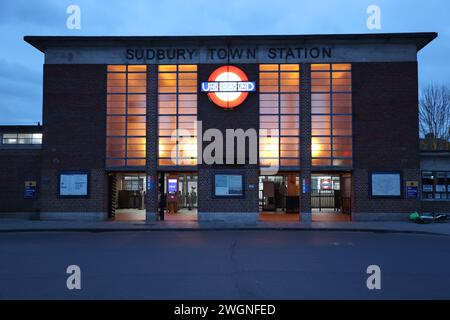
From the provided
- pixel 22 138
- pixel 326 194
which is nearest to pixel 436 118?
pixel 326 194

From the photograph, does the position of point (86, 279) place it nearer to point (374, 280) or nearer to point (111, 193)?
point (374, 280)

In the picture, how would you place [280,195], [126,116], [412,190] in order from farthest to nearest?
[280,195]
[126,116]
[412,190]

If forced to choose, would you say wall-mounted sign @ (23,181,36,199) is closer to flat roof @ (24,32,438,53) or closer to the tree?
flat roof @ (24,32,438,53)

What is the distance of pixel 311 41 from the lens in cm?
2589

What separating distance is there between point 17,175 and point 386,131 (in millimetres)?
21824

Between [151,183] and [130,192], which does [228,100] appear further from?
[130,192]

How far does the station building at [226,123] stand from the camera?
2542cm

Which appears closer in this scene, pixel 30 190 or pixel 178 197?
pixel 30 190

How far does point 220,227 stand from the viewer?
22.2 meters

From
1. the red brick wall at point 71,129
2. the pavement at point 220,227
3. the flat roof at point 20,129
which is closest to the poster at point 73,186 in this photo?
the red brick wall at point 71,129

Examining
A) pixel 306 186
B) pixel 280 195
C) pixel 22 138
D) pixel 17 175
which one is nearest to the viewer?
pixel 306 186

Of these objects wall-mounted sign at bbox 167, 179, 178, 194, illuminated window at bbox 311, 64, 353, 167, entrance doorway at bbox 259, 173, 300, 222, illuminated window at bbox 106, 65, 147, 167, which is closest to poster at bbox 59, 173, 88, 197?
illuminated window at bbox 106, 65, 147, 167

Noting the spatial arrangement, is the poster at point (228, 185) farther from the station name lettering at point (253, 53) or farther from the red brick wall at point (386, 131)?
the station name lettering at point (253, 53)
